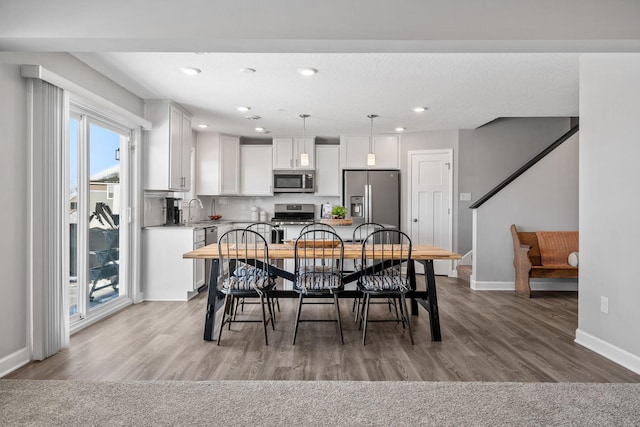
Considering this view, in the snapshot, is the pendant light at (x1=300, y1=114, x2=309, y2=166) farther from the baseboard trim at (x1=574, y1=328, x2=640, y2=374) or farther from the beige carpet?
the baseboard trim at (x1=574, y1=328, x2=640, y2=374)

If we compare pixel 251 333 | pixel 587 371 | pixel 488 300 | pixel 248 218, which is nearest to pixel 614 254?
pixel 587 371

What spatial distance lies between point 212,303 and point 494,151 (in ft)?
16.5

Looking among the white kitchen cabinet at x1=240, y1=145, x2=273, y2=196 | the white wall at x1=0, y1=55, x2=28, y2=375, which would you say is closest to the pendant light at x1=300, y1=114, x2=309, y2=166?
the white kitchen cabinet at x1=240, y1=145, x2=273, y2=196

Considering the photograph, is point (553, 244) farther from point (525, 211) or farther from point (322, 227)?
point (322, 227)

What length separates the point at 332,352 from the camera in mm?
3037

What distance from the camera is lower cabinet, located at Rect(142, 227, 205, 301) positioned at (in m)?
4.75

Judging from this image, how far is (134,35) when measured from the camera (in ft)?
7.30

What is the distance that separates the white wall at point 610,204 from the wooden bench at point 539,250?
1.87 metres

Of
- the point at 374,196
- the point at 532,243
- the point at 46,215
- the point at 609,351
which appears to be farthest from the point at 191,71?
the point at 532,243

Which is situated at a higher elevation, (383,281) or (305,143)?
(305,143)

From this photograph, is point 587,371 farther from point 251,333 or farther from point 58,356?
point 58,356

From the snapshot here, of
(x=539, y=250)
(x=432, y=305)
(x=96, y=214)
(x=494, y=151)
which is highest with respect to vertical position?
(x=494, y=151)

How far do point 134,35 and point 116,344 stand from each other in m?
2.33

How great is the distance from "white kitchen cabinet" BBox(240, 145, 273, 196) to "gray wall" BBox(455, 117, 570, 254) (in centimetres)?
320
